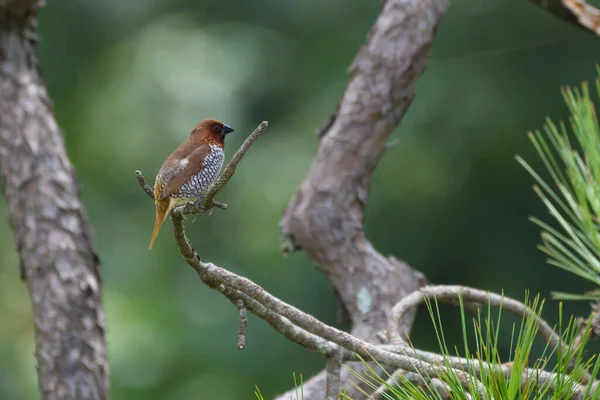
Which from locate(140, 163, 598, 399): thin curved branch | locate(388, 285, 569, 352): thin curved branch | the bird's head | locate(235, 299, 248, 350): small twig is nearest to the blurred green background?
locate(388, 285, 569, 352): thin curved branch

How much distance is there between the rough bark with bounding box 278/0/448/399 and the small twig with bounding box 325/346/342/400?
2.60 ft

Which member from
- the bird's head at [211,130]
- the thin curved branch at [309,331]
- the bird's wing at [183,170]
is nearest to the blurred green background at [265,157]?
the bird's head at [211,130]

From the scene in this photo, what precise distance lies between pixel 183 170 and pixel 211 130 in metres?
0.17

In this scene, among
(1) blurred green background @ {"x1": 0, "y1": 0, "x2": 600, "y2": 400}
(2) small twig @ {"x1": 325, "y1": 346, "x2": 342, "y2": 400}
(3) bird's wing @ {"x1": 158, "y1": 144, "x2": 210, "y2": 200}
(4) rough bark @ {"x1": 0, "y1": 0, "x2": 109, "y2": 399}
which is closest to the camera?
(2) small twig @ {"x1": 325, "y1": 346, "x2": 342, "y2": 400}

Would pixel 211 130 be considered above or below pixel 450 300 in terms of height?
above

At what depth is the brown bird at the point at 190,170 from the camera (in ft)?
6.39

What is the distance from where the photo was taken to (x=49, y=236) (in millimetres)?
2645

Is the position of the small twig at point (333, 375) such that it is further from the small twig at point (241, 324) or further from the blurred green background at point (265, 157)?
the blurred green background at point (265, 157)

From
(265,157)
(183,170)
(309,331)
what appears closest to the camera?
(309,331)

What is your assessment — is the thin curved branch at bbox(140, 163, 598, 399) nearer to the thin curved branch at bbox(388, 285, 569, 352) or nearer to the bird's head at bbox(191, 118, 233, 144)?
the thin curved branch at bbox(388, 285, 569, 352)

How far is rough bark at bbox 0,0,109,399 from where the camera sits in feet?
8.46

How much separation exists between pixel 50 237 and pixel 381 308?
2.94ft

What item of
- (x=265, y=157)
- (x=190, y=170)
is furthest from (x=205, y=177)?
(x=265, y=157)

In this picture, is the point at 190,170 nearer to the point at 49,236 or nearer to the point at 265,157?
the point at 49,236
